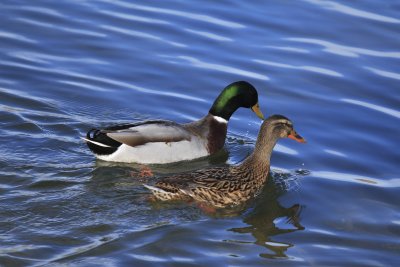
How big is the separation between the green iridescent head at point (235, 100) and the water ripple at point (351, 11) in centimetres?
392

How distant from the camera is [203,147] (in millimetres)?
11672

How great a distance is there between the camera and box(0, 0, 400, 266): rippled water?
338 inches

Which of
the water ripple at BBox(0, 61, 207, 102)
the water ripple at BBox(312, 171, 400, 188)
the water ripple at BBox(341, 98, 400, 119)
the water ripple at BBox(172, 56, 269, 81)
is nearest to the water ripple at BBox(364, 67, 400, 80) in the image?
the water ripple at BBox(341, 98, 400, 119)

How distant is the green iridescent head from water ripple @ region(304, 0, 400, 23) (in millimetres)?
3918

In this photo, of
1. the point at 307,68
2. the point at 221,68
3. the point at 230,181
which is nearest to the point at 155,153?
the point at 230,181

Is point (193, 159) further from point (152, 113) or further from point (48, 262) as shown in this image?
point (48, 262)

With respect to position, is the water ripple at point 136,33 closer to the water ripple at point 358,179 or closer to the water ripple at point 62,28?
the water ripple at point 62,28

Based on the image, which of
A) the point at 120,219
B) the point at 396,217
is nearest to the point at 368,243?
the point at 396,217

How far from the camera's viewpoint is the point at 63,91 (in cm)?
1256

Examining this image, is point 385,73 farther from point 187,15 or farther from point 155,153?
point 155,153

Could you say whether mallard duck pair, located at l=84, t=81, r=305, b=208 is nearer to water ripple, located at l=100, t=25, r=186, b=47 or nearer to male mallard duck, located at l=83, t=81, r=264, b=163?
male mallard duck, located at l=83, t=81, r=264, b=163

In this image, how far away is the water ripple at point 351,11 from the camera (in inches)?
597

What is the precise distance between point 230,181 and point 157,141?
1.74m

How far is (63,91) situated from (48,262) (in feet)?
16.1
